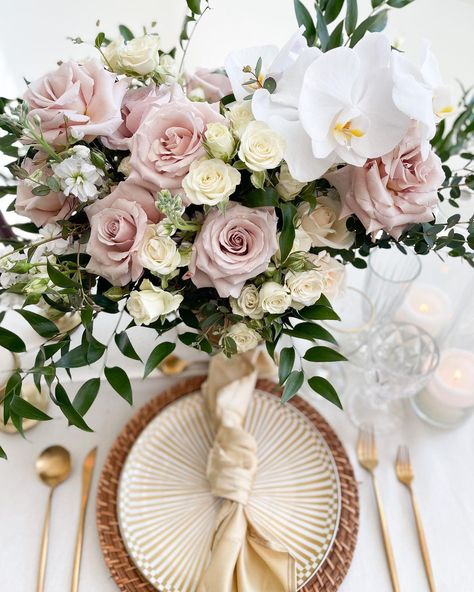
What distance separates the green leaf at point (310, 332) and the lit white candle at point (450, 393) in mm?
326

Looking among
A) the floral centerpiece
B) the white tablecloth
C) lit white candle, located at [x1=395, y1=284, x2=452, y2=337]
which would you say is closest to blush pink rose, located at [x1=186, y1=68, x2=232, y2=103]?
the floral centerpiece

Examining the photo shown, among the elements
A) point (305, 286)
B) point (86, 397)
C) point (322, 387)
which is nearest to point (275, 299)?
point (305, 286)

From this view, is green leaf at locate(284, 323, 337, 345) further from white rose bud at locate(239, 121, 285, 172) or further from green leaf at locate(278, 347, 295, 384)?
white rose bud at locate(239, 121, 285, 172)

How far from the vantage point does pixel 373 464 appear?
2.30 feet

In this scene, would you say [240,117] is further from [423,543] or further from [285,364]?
[423,543]

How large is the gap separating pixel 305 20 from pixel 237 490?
1.83ft

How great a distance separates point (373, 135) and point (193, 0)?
0.25m

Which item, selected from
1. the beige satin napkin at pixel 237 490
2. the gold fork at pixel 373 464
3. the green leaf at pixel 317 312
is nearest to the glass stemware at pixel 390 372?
the gold fork at pixel 373 464

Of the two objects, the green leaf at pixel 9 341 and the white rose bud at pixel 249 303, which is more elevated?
the white rose bud at pixel 249 303

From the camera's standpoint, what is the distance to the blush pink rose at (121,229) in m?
0.44

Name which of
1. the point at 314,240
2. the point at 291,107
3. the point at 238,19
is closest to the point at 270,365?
the point at 314,240

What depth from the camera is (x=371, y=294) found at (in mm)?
823

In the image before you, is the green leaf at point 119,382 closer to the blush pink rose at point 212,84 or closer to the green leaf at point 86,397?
the green leaf at point 86,397

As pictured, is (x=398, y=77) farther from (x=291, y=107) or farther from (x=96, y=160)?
(x=96, y=160)
